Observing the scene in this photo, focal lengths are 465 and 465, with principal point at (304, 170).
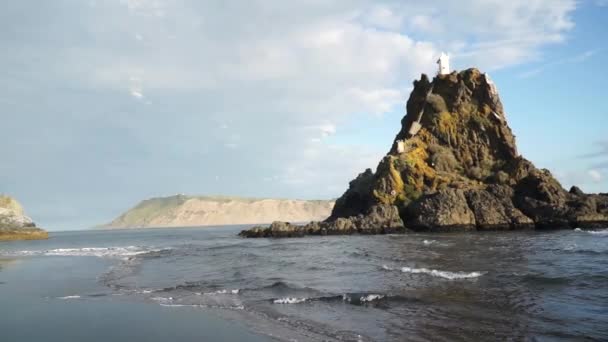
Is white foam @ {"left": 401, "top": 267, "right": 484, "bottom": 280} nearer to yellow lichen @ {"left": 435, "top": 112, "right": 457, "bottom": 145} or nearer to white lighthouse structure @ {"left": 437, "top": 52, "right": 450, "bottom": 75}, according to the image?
yellow lichen @ {"left": 435, "top": 112, "right": 457, "bottom": 145}

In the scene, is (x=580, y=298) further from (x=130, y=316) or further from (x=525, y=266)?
(x=130, y=316)

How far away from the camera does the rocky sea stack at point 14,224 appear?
285ft

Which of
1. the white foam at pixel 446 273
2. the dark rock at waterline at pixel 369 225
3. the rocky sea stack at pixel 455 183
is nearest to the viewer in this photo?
the white foam at pixel 446 273

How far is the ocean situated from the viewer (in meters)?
10.5

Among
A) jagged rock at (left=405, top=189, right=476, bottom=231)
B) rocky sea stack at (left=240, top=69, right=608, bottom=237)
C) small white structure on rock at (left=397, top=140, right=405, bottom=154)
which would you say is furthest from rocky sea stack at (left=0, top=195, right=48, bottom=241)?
jagged rock at (left=405, top=189, right=476, bottom=231)

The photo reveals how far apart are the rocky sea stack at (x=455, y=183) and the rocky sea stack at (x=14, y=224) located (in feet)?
158

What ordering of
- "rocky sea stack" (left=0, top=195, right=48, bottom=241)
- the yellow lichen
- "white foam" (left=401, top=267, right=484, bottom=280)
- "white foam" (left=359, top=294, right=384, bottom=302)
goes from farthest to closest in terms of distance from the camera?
1. "rocky sea stack" (left=0, top=195, right=48, bottom=241)
2. the yellow lichen
3. "white foam" (left=401, top=267, right=484, bottom=280)
4. "white foam" (left=359, top=294, right=384, bottom=302)

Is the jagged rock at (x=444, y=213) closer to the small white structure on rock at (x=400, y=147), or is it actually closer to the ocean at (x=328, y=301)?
the small white structure on rock at (x=400, y=147)

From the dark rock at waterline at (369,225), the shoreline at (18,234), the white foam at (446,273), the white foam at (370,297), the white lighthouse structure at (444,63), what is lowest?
the shoreline at (18,234)

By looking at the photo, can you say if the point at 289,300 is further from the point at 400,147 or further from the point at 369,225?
the point at 400,147

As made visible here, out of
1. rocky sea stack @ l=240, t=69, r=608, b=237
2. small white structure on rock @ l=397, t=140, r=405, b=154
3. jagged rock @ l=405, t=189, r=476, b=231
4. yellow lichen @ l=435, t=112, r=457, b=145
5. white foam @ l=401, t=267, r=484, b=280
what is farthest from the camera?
yellow lichen @ l=435, t=112, r=457, b=145

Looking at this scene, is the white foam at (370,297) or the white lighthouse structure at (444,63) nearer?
the white foam at (370,297)

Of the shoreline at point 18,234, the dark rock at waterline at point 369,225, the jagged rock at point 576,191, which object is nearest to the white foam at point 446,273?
the dark rock at waterline at point 369,225

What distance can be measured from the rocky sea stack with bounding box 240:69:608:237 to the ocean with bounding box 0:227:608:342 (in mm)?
31379
